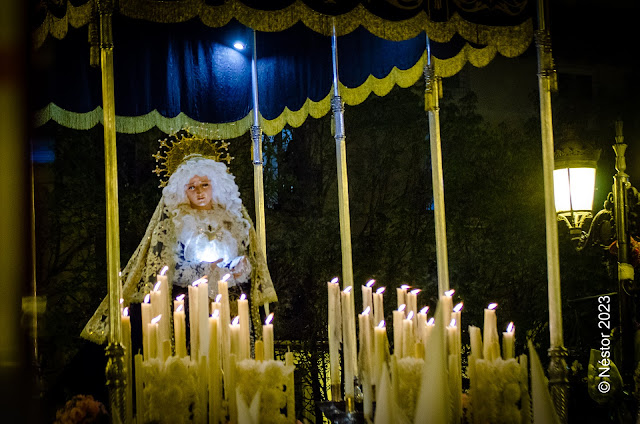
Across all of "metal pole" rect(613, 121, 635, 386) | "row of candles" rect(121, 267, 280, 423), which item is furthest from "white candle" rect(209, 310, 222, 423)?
"metal pole" rect(613, 121, 635, 386)

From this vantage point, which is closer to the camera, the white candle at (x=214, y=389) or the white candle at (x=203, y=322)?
the white candle at (x=214, y=389)

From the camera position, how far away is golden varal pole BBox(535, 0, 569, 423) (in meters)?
3.24

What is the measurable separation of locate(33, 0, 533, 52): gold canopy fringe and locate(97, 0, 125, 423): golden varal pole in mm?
118

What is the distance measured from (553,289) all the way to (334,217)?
4.35m

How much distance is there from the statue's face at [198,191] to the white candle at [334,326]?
1.21 m

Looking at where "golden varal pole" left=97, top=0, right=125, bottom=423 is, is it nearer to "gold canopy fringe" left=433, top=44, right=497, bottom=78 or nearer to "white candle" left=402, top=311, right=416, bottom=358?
"white candle" left=402, top=311, right=416, bottom=358

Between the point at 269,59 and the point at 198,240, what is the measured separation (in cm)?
169

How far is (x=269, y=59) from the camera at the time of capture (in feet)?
16.4

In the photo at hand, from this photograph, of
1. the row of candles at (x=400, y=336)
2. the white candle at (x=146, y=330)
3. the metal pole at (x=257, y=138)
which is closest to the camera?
the row of candles at (x=400, y=336)

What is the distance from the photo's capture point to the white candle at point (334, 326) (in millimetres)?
3301

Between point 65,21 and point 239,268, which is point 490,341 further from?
point 65,21

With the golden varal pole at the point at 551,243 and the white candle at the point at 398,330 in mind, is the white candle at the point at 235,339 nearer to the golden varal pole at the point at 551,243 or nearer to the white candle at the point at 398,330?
the white candle at the point at 398,330

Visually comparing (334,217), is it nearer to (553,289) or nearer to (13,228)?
(553,289)

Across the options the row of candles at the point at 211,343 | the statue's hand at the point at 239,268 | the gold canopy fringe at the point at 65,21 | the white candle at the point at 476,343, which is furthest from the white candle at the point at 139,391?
the statue's hand at the point at 239,268
